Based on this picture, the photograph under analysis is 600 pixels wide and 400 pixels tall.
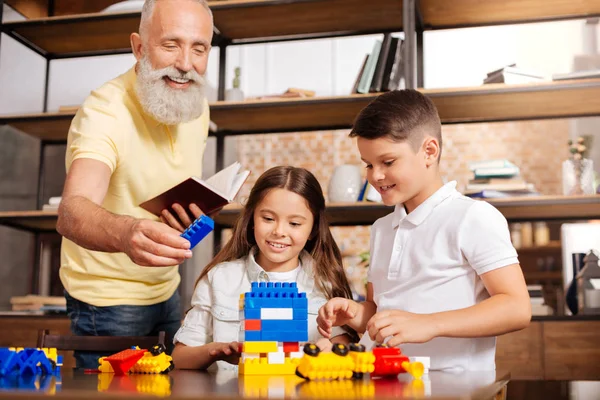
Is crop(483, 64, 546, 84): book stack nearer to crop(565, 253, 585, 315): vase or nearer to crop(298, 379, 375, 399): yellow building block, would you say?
crop(565, 253, 585, 315): vase

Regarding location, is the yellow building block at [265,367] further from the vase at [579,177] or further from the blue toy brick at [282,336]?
the vase at [579,177]

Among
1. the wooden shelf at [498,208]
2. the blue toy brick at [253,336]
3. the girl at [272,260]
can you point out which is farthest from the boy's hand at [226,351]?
the wooden shelf at [498,208]

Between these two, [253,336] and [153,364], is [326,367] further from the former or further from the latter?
[153,364]

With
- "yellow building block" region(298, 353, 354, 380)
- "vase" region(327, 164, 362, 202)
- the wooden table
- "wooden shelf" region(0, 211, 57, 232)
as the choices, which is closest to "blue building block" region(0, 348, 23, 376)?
the wooden table

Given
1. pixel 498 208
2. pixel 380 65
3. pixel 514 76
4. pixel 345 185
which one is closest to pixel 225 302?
pixel 345 185

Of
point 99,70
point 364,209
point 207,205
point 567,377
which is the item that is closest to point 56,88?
point 99,70

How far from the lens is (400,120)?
1428 mm

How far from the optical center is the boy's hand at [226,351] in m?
1.16

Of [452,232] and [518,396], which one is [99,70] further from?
[518,396]

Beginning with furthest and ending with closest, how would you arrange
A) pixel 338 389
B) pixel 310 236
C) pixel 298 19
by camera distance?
pixel 298 19
pixel 310 236
pixel 338 389

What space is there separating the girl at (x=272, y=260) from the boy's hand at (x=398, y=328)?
43cm

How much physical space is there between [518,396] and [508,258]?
25 centimetres

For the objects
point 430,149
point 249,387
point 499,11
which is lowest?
point 249,387

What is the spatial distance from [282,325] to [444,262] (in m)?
0.46
